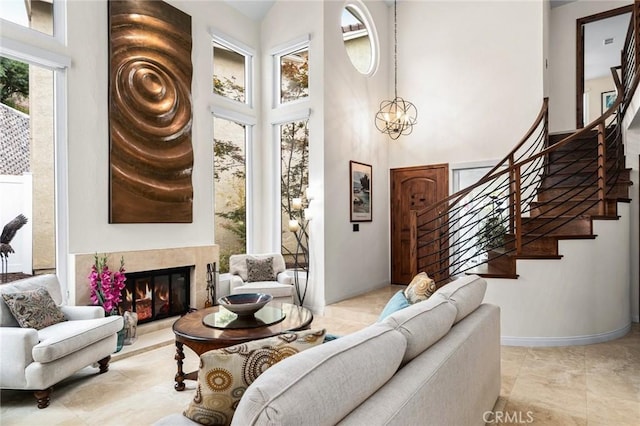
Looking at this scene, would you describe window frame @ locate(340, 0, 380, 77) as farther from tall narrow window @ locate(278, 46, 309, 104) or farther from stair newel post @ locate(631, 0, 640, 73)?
stair newel post @ locate(631, 0, 640, 73)

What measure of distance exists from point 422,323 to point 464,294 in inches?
27.6

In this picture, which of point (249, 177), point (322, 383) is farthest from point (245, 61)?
point (322, 383)

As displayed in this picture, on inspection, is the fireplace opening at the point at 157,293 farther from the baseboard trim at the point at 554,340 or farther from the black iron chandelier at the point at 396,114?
the black iron chandelier at the point at 396,114

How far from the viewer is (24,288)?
9.73 feet

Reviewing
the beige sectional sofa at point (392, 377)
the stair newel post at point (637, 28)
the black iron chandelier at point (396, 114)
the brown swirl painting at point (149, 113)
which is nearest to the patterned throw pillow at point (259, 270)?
the brown swirl painting at point (149, 113)

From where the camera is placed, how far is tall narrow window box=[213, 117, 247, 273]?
5.34 m

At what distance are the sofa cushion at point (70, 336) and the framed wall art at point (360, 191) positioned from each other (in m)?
3.52

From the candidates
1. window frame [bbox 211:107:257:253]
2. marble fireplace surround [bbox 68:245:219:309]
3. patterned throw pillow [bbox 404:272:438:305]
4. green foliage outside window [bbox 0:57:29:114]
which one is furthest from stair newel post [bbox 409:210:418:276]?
green foliage outside window [bbox 0:57:29:114]

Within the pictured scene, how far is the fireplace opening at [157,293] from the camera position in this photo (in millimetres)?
4188

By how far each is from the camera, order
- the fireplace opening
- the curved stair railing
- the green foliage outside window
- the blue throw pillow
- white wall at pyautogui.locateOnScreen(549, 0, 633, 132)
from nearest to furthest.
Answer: the blue throw pillow, the green foliage outside window, the curved stair railing, the fireplace opening, white wall at pyautogui.locateOnScreen(549, 0, 633, 132)

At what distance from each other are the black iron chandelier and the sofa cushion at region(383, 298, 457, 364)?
4.70 m

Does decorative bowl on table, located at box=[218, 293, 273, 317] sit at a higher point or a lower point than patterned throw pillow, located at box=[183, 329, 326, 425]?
lower

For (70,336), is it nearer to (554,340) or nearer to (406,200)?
(554,340)

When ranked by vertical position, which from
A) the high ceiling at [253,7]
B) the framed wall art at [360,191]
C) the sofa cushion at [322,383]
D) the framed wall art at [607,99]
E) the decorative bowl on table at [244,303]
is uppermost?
the high ceiling at [253,7]
